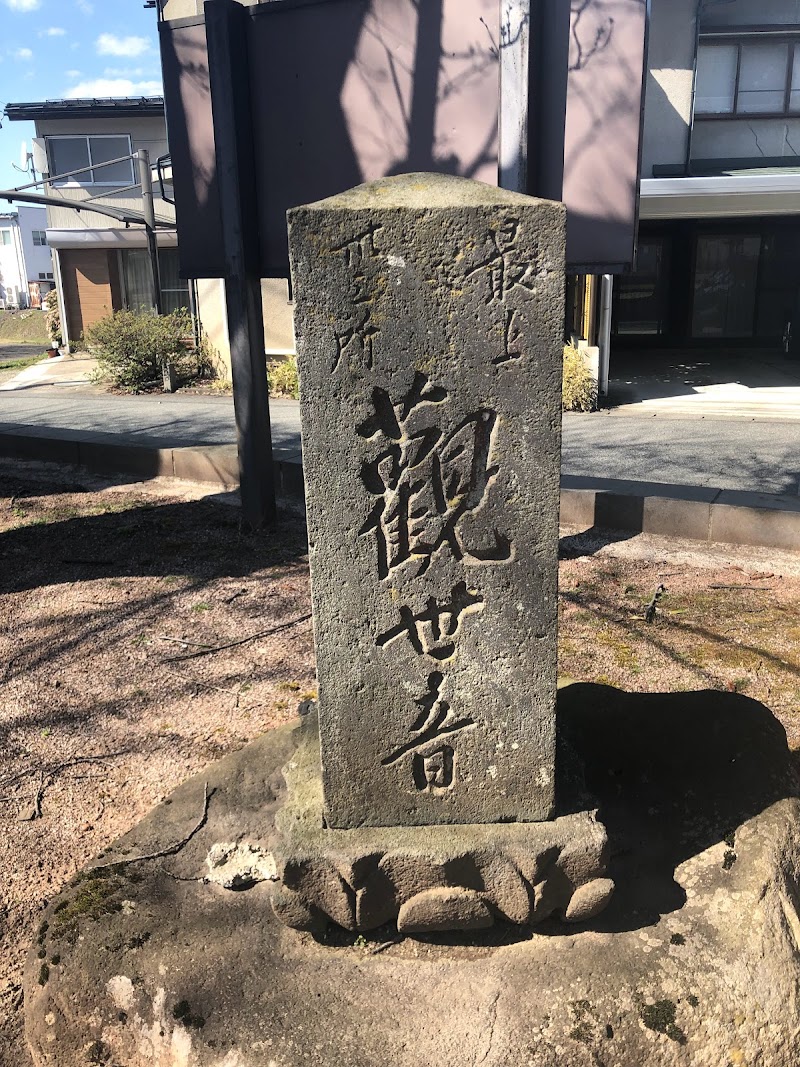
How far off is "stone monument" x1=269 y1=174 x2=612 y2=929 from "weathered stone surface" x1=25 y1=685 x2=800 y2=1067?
135 mm

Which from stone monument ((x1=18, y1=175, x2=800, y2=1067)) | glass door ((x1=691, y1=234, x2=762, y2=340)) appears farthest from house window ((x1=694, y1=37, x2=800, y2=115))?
stone monument ((x1=18, y1=175, x2=800, y2=1067))

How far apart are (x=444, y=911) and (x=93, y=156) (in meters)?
25.9

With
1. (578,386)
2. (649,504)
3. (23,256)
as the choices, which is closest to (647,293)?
(578,386)

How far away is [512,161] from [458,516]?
3.49 meters

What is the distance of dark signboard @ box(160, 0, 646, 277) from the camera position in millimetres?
4969

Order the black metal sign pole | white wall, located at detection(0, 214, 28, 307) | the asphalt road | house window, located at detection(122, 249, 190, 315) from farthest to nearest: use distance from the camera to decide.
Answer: white wall, located at detection(0, 214, 28, 307) → house window, located at detection(122, 249, 190, 315) → the asphalt road → the black metal sign pole

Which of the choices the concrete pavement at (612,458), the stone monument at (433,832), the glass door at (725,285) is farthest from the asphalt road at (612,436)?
the glass door at (725,285)

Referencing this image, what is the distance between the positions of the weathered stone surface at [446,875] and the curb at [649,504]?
4.31m

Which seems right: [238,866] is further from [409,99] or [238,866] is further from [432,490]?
[409,99]

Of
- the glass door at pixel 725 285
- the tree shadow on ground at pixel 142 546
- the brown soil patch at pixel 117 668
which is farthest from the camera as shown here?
the glass door at pixel 725 285

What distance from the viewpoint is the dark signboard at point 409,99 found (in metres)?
4.97

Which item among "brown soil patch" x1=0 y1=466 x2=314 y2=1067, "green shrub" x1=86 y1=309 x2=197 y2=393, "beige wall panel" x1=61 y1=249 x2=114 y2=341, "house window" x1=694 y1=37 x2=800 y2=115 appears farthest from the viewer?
"beige wall panel" x1=61 y1=249 x2=114 y2=341

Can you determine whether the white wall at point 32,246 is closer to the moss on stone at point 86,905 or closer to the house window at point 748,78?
the house window at point 748,78

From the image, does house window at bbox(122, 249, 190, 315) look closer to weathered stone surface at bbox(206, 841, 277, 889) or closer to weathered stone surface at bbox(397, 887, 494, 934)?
weathered stone surface at bbox(206, 841, 277, 889)
